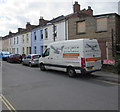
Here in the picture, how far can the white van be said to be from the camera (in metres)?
8.80

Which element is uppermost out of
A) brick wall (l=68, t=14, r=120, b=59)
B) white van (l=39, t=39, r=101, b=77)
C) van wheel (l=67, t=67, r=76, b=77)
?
brick wall (l=68, t=14, r=120, b=59)

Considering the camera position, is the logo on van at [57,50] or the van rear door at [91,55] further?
the logo on van at [57,50]

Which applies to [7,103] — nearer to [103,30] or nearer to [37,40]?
[103,30]

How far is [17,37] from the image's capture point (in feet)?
112

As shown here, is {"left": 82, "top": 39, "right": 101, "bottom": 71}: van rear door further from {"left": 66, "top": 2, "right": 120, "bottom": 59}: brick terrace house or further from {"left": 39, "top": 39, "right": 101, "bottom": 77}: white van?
{"left": 66, "top": 2, "right": 120, "bottom": 59}: brick terrace house

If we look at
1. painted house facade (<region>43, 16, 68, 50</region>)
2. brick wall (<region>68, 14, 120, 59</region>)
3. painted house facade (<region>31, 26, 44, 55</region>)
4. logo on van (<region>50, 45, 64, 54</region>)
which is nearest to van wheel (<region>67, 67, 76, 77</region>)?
logo on van (<region>50, 45, 64, 54</region>)

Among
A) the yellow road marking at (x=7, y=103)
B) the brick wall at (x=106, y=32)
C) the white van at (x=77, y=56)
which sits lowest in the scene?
the yellow road marking at (x=7, y=103)

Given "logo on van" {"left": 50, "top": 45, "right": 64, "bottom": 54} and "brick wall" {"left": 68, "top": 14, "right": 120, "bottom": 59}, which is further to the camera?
"brick wall" {"left": 68, "top": 14, "right": 120, "bottom": 59}

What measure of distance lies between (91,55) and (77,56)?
3.22 ft

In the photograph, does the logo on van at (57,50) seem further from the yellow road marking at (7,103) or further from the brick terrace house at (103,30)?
the yellow road marking at (7,103)

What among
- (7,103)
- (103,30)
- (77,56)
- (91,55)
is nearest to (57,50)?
(77,56)

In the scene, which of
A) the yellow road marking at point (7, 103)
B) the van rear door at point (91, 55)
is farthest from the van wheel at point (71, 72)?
the yellow road marking at point (7, 103)

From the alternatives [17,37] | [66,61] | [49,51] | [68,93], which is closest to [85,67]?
[66,61]

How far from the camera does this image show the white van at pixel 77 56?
28.9ft
